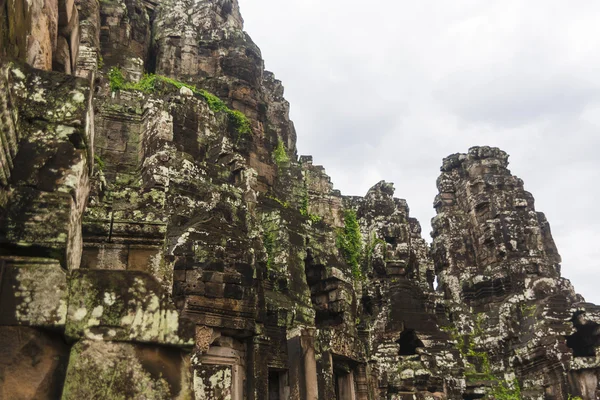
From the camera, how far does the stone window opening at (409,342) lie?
21500 millimetres

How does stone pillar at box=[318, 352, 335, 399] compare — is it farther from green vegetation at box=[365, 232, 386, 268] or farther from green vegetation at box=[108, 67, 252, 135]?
green vegetation at box=[365, 232, 386, 268]

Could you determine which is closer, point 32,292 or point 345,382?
point 32,292

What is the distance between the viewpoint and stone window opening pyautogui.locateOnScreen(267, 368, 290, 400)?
45.9 feet

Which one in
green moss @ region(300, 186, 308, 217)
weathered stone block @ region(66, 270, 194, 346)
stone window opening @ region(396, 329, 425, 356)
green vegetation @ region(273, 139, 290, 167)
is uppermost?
green vegetation @ region(273, 139, 290, 167)

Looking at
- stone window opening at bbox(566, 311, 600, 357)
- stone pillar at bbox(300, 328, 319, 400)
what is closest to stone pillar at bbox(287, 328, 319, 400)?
stone pillar at bbox(300, 328, 319, 400)

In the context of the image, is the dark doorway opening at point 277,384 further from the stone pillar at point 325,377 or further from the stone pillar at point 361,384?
the stone pillar at point 361,384

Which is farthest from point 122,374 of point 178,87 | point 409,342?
point 409,342

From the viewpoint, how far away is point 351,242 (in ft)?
80.2

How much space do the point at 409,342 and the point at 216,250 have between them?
13.6 metres

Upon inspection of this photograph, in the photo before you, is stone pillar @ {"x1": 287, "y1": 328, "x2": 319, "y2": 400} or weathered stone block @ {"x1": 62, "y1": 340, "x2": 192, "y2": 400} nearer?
weathered stone block @ {"x1": 62, "y1": 340, "x2": 192, "y2": 400}

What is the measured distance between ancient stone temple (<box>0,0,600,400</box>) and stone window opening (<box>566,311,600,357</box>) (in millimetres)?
108

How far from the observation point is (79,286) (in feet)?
9.54

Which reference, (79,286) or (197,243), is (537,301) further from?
(79,286)

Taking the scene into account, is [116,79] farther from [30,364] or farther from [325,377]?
[30,364]
